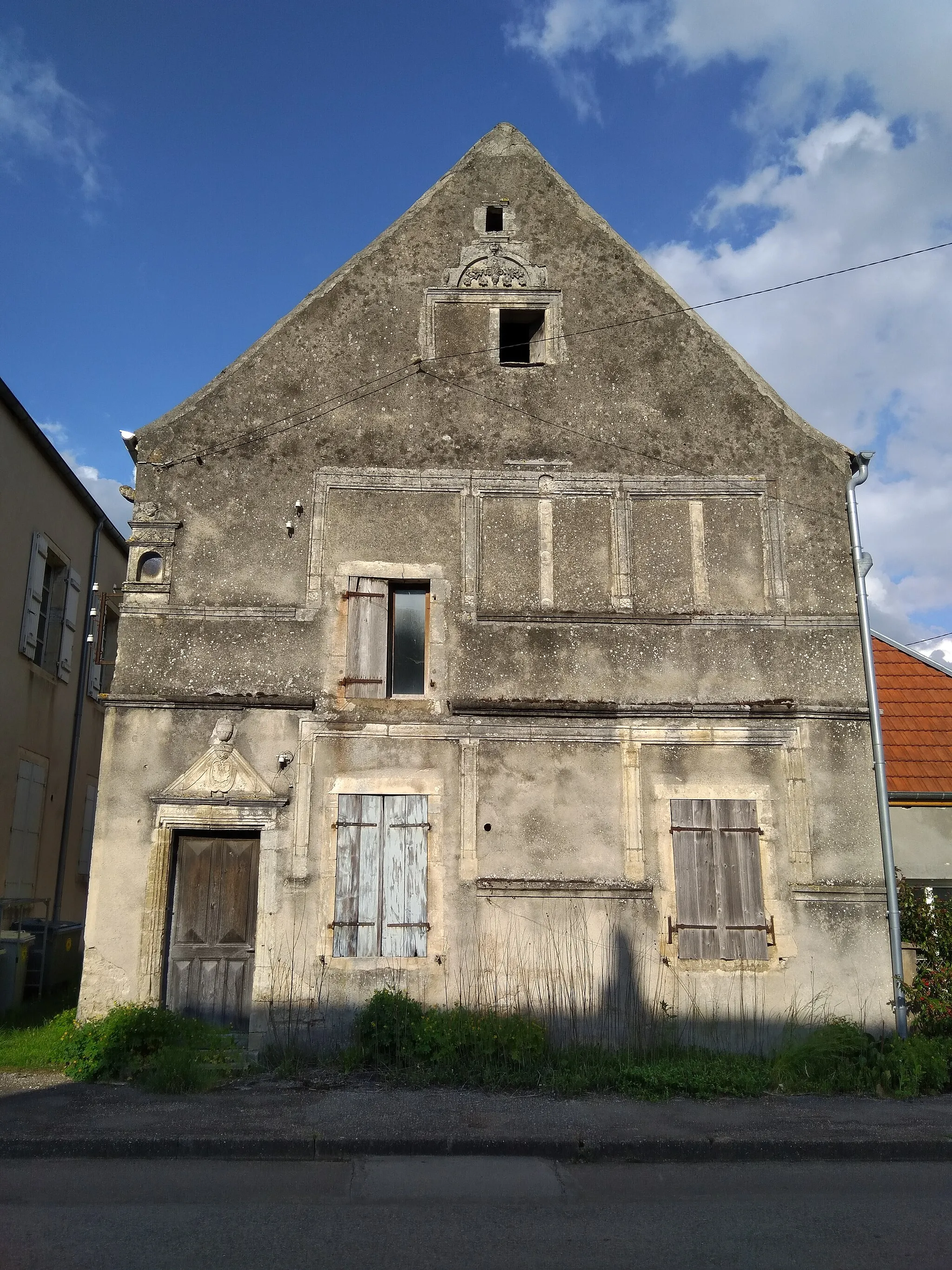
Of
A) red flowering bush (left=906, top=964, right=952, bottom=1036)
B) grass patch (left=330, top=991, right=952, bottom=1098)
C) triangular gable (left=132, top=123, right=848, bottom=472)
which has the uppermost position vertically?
triangular gable (left=132, top=123, right=848, bottom=472)

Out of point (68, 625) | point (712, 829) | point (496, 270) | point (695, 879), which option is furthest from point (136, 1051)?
point (496, 270)

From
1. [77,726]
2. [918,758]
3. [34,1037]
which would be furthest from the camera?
[77,726]

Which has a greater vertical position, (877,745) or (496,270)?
(496,270)

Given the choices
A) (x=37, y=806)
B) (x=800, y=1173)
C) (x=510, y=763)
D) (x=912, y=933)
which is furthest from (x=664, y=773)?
(x=37, y=806)

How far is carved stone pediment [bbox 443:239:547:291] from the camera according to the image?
10.8m

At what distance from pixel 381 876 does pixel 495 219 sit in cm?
707

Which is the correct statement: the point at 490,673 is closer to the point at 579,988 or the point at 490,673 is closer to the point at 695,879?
the point at 695,879

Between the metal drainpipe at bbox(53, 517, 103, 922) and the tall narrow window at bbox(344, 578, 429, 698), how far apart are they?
5.17 metres

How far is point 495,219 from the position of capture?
436 inches

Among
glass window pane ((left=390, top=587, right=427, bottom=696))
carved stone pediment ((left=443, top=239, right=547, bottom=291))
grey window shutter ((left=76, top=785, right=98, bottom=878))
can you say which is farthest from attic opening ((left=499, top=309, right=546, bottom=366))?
grey window shutter ((left=76, top=785, right=98, bottom=878))

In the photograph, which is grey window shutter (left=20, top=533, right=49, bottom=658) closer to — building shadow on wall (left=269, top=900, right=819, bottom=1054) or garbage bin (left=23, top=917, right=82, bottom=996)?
garbage bin (left=23, top=917, right=82, bottom=996)

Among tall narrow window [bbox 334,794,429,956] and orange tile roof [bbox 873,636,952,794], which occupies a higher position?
orange tile roof [bbox 873,636,952,794]

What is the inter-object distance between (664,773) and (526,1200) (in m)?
4.55

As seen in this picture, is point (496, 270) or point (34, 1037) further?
point (496, 270)
